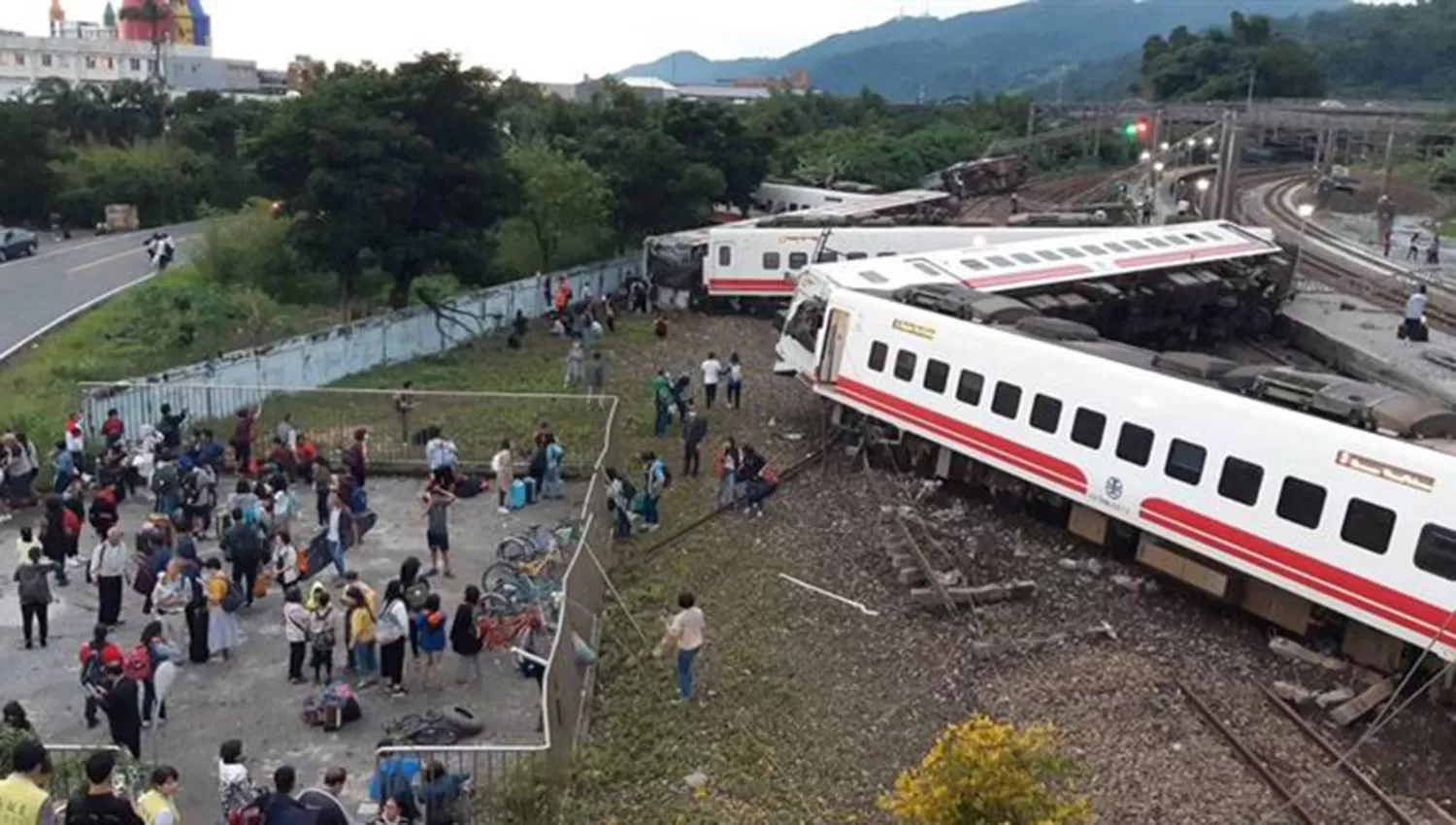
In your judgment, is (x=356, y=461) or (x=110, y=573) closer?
(x=110, y=573)

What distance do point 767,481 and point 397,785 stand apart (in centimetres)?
1041

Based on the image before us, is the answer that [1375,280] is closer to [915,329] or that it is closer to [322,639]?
[915,329]

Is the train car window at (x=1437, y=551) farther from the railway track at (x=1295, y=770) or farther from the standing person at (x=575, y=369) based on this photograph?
the standing person at (x=575, y=369)

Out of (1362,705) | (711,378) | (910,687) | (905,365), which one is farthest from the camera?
(711,378)

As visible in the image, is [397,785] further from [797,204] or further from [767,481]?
[797,204]

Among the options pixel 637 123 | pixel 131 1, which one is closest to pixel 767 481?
pixel 637 123

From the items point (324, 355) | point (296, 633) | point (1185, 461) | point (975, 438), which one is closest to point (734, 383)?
point (975, 438)

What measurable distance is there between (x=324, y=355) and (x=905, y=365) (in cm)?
1202

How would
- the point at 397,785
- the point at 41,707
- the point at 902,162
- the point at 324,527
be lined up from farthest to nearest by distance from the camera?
1. the point at 902,162
2. the point at 324,527
3. the point at 41,707
4. the point at 397,785

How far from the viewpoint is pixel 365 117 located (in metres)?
30.5

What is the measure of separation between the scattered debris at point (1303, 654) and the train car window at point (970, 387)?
5662mm

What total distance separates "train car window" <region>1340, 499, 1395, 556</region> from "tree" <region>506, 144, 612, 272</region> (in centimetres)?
2742

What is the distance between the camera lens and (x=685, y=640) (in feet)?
43.0

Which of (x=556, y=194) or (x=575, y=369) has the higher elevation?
(x=556, y=194)
